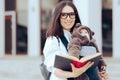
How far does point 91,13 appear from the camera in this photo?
21.4m

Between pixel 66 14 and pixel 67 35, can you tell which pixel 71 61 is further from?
pixel 66 14

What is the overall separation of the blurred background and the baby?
17317 mm

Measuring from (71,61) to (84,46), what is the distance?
0.15 meters

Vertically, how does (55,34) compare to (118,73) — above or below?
above

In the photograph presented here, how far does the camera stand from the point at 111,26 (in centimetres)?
2306

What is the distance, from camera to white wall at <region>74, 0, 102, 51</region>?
2095 centimetres

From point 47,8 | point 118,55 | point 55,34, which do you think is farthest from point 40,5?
point 55,34

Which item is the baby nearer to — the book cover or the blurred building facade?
the book cover

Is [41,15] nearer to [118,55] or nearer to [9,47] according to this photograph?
[9,47]

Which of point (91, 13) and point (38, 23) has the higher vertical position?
point (91, 13)

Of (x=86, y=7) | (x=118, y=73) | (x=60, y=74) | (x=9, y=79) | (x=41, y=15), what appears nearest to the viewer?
(x=60, y=74)

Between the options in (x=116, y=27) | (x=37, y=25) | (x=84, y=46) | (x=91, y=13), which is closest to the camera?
(x=84, y=46)

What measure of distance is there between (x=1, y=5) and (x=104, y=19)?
6670 millimetres

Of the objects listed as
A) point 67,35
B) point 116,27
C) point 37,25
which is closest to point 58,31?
point 67,35
